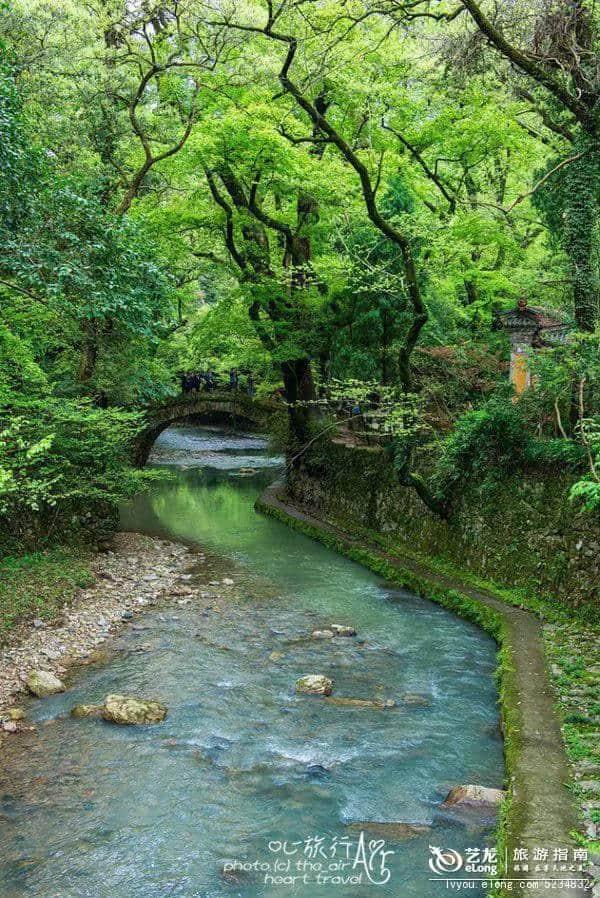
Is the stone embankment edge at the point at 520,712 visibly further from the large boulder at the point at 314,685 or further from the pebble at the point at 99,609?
the pebble at the point at 99,609

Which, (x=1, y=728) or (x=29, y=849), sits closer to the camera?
(x=29, y=849)

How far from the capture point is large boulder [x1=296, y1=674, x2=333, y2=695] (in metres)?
8.68

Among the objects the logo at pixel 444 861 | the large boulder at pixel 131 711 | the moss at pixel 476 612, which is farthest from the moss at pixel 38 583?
the logo at pixel 444 861

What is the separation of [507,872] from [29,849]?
13.2ft

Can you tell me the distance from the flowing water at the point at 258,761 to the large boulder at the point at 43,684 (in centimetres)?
19

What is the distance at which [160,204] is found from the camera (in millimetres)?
18953

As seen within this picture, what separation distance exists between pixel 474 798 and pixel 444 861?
2.69 ft

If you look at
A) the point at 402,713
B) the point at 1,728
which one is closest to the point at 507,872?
the point at 402,713

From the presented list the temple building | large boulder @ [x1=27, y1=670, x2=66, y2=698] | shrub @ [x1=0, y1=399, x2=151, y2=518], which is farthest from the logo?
the temple building

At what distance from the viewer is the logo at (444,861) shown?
5438 mm

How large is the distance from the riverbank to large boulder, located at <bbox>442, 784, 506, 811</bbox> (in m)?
5.03

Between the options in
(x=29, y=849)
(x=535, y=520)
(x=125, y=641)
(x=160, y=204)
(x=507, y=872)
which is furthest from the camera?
(x=160, y=204)

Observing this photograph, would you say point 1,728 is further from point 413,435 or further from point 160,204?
point 160,204

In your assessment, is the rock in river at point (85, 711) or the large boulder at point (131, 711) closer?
the large boulder at point (131, 711)
